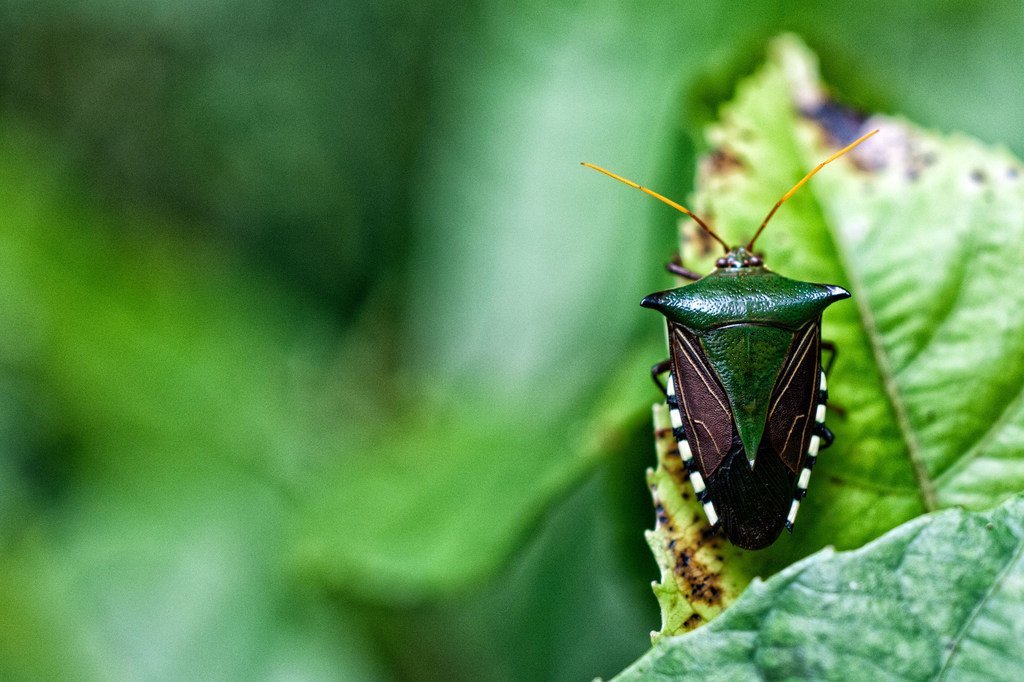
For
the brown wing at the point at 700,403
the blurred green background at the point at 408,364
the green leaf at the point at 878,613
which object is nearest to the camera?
the green leaf at the point at 878,613

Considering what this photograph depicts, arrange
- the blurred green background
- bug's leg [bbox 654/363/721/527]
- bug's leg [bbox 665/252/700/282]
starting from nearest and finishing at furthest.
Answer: bug's leg [bbox 654/363/721/527] → bug's leg [bbox 665/252/700/282] → the blurred green background

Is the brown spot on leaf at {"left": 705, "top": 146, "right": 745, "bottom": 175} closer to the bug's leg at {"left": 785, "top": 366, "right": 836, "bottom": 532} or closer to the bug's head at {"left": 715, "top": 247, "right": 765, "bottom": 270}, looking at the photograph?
the bug's head at {"left": 715, "top": 247, "right": 765, "bottom": 270}

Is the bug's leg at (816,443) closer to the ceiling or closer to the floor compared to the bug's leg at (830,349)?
closer to the floor

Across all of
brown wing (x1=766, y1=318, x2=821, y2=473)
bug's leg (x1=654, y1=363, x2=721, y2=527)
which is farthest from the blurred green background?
brown wing (x1=766, y1=318, x2=821, y2=473)

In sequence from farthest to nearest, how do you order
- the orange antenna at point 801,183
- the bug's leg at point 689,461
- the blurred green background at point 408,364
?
the blurred green background at point 408,364, the orange antenna at point 801,183, the bug's leg at point 689,461

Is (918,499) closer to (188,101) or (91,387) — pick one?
(91,387)

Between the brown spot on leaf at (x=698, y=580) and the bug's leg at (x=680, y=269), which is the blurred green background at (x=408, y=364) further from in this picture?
the brown spot on leaf at (x=698, y=580)

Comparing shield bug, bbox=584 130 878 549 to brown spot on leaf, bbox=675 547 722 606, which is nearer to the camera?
brown spot on leaf, bbox=675 547 722 606

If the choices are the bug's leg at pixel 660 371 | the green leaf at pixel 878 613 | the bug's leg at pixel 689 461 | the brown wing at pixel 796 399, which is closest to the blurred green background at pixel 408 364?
the bug's leg at pixel 660 371
